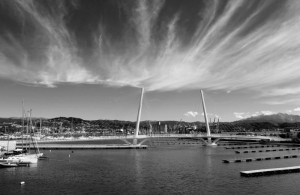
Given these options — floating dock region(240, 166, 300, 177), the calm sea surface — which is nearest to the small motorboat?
the calm sea surface

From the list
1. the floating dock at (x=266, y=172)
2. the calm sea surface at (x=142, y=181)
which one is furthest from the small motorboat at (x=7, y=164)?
the floating dock at (x=266, y=172)

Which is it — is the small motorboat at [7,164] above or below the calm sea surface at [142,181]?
above

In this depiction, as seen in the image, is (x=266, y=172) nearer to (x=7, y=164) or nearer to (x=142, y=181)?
(x=142, y=181)

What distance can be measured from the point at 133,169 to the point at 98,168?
25.2ft

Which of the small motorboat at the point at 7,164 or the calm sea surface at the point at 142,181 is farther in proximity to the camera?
the small motorboat at the point at 7,164

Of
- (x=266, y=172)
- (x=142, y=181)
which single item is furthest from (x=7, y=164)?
(x=266, y=172)

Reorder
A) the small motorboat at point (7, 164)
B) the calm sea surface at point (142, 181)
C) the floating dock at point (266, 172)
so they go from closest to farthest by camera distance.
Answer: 1. the calm sea surface at point (142, 181)
2. the floating dock at point (266, 172)
3. the small motorboat at point (7, 164)

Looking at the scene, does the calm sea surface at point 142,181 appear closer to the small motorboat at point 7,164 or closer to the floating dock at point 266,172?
the floating dock at point 266,172

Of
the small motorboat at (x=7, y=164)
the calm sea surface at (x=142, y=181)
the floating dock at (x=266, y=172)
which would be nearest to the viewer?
the calm sea surface at (x=142, y=181)

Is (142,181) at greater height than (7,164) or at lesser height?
lesser

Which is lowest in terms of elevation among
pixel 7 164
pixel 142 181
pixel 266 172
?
pixel 142 181

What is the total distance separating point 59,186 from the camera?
42062 mm

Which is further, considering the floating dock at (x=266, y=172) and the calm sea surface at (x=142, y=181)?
the floating dock at (x=266, y=172)

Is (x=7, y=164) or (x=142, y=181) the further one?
(x=7, y=164)
